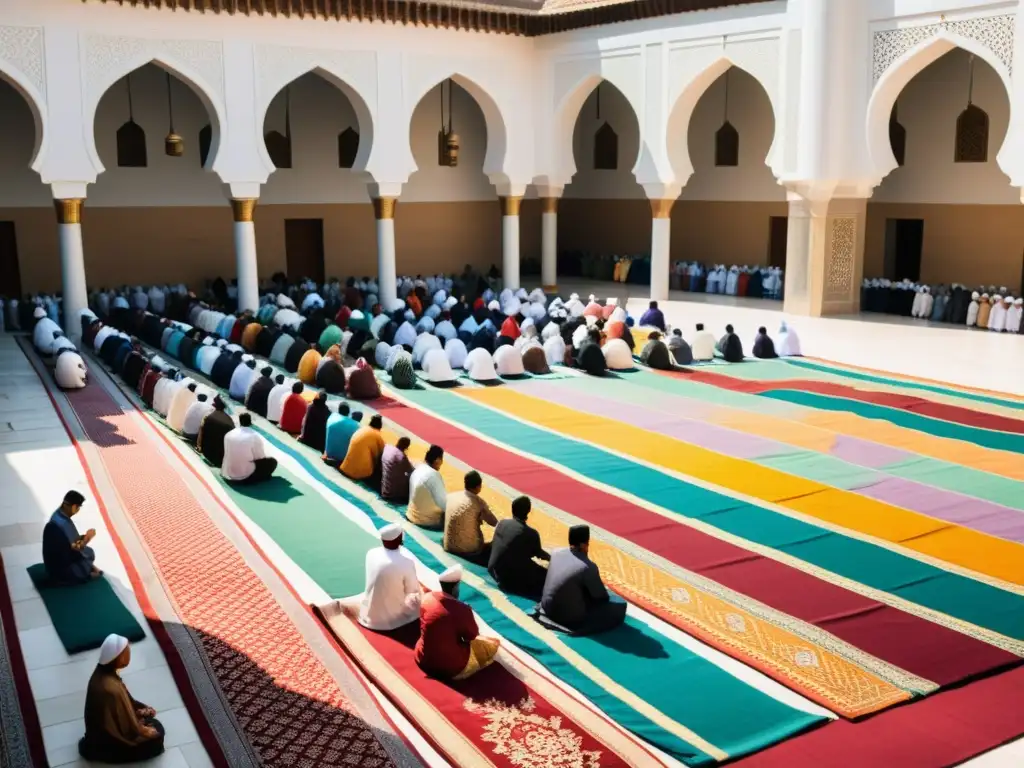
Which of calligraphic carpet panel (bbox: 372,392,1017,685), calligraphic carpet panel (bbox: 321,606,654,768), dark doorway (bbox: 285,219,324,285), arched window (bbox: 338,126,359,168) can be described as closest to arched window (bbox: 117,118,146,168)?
dark doorway (bbox: 285,219,324,285)

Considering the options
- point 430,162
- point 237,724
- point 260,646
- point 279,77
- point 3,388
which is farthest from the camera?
point 430,162

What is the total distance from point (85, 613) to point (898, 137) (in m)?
15.0

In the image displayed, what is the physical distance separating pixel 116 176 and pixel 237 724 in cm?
1458

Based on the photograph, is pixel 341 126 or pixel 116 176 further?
pixel 341 126

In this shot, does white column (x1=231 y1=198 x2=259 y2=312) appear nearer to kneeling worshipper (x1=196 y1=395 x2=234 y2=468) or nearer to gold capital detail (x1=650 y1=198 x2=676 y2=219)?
gold capital detail (x1=650 y1=198 x2=676 y2=219)

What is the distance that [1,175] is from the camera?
15.9 m

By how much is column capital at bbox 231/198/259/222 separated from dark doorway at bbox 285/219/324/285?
3663 mm

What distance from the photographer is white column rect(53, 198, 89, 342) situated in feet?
45.6

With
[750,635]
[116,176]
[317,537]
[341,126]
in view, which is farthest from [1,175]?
[750,635]

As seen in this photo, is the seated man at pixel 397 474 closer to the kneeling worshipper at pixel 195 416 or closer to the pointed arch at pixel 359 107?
the kneeling worshipper at pixel 195 416

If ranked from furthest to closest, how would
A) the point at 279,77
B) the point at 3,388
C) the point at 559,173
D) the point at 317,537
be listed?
1. the point at 559,173
2. the point at 279,77
3. the point at 3,388
4. the point at 317,537

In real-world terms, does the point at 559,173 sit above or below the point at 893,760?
above

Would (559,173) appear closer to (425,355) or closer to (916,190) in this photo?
(916,190)

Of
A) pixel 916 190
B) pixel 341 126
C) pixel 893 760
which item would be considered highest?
pixel 341 126
